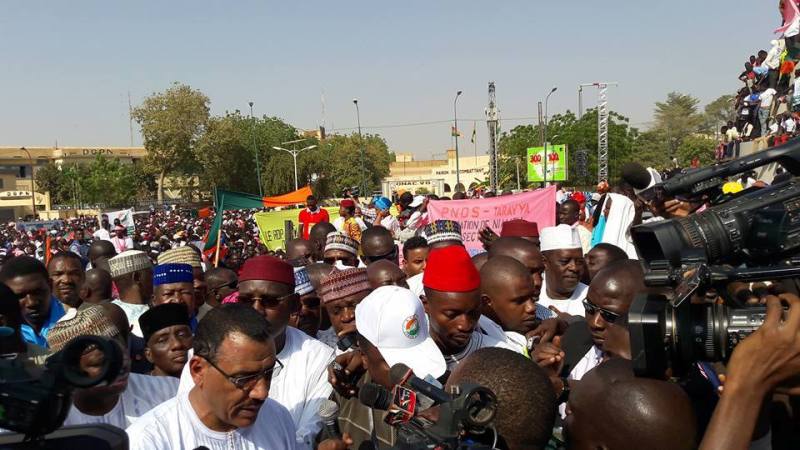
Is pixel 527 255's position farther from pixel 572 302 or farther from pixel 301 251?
pixel 301 251

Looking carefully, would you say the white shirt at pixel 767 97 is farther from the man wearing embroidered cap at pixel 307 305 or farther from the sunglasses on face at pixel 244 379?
the sunglasses on face at pixel 244 379

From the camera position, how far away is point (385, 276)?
15.4 ft

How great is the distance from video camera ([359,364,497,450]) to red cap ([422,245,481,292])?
1464 mm

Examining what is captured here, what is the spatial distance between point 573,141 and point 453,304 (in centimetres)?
6129

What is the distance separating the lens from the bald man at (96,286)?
6.02 meters

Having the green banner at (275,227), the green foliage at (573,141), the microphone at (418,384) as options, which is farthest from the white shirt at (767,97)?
the green foliage at (573,141)

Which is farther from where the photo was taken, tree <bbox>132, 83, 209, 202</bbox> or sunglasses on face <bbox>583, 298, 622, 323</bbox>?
tree <bbox>132, 83, 209, 202</bbox>

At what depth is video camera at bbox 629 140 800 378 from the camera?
1800 mm

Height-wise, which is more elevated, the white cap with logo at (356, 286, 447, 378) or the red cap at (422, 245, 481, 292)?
the red cap at (422, 245, 481, 292)

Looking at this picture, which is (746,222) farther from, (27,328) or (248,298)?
(27,328)

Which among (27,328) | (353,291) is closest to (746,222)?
(353,291)

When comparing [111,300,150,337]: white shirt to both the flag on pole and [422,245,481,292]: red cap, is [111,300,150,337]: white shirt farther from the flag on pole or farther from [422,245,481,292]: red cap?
the flag on pole

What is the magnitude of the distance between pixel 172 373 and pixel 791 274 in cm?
317

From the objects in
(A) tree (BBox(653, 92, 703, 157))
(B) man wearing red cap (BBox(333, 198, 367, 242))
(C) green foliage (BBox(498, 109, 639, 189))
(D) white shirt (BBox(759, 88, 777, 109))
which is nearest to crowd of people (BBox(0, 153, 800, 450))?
(B) man wearing red cap (BBox(333, 198, 367, 242))
